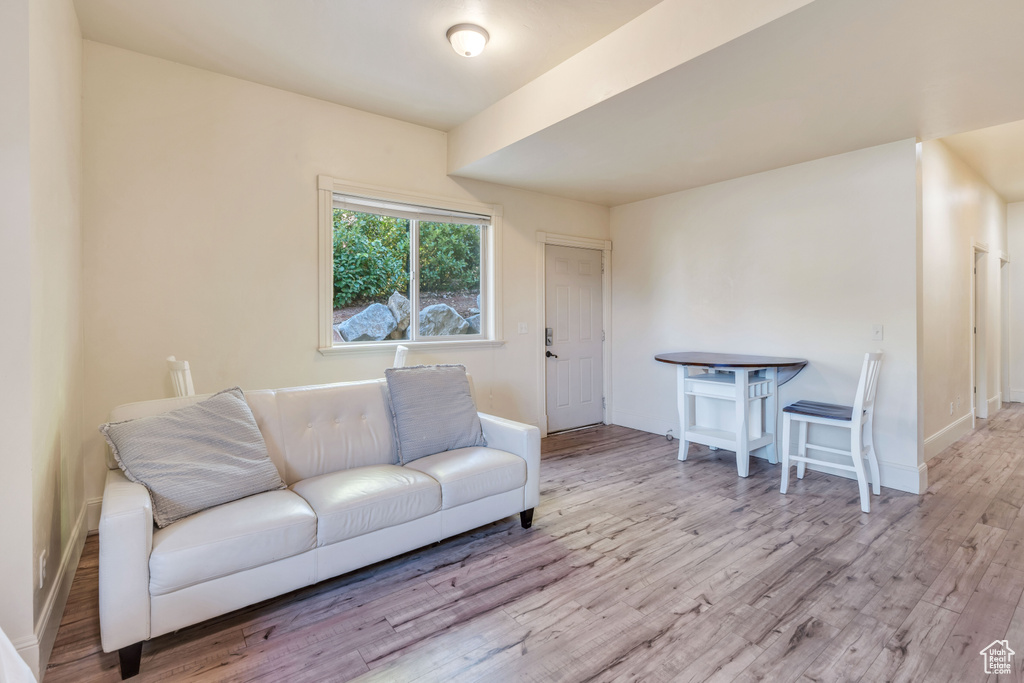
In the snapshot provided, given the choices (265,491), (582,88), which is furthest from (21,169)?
(582,88)

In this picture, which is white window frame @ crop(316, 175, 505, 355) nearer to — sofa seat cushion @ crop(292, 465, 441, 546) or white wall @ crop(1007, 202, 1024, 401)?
sofa seat cushion @ crop(292, 465, 441, 546)

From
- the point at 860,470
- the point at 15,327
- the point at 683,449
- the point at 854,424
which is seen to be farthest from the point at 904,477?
the point at 15,327

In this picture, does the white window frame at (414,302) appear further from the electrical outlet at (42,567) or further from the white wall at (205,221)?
the electrical outlet at (42,567)

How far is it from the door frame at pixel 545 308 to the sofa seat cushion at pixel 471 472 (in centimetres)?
201

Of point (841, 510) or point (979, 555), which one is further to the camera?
point (841, 510)

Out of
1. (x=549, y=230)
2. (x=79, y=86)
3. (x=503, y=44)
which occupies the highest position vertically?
(x=503, y=44)

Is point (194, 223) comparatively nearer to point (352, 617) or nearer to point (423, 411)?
point (423, 411)

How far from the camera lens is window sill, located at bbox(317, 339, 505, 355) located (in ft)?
11.6

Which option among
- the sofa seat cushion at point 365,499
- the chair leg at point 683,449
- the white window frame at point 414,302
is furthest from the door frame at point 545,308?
the sofa seat cushion at point 365,499

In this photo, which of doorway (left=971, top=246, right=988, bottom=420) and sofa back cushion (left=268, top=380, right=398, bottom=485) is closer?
sofa back cushion (left=268, top=380, right=398, bottom=485)

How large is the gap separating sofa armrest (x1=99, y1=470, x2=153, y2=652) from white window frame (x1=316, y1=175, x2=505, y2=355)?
1.90m

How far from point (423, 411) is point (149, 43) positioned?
2.62 meters

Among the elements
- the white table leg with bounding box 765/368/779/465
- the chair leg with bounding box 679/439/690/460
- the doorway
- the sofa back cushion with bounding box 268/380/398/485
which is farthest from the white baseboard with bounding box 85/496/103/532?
the doorway

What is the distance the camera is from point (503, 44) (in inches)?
106
